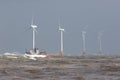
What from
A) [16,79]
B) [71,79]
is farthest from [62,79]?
[16,79]

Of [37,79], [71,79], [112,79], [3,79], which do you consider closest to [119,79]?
[112,79]

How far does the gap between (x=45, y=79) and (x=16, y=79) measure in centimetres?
392

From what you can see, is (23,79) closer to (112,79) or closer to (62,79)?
(62,79)

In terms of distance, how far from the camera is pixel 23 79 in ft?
233

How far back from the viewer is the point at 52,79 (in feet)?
233

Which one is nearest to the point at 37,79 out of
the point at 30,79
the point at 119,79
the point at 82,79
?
the point at 30,79

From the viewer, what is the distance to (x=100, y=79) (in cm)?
7006

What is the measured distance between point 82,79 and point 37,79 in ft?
20.0

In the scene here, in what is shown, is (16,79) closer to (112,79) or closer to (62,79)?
(62,79)

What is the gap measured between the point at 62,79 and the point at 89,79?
3.63 meters

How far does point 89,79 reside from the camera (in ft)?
232

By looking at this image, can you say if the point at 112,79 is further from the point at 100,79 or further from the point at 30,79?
the point at 30,79

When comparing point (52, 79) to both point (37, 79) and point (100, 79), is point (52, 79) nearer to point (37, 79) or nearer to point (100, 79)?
Result: point (37, 79)

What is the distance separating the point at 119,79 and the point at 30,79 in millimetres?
11932
